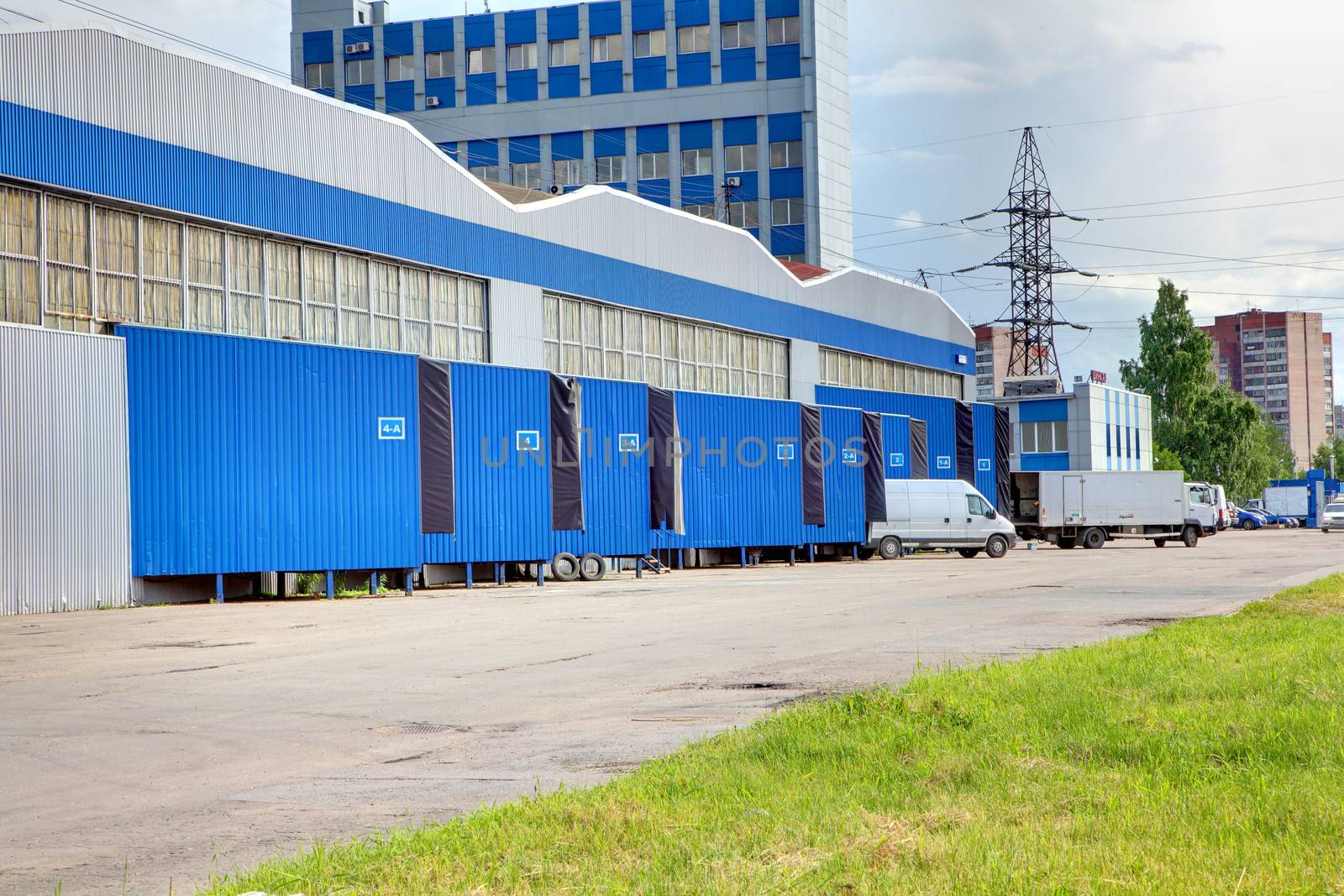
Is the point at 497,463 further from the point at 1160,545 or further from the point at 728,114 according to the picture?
the point at 728,114

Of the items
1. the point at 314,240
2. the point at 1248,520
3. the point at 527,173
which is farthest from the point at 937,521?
the point at 1248,520

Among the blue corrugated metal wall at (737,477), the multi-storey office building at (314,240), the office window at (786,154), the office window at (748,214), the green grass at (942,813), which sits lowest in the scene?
the green grass at (942,813)

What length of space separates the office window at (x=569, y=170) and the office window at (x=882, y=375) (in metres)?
26.0

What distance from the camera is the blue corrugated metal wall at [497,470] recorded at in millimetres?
27859

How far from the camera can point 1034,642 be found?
13922 millimetres

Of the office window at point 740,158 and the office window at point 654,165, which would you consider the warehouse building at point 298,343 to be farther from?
the office window at point 654,165

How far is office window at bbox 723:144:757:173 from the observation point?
7319cm

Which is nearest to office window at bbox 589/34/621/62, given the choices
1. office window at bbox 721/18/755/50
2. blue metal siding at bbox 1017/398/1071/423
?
office window at bbox 721/18/755/50

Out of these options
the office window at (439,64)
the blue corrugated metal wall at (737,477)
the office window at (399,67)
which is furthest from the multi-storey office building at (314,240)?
the office window at (399,67)

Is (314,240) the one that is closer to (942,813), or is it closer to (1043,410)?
(942,813)

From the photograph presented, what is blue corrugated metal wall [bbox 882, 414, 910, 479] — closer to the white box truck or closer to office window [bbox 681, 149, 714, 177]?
the white box truck

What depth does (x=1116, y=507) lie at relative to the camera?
4947 centimetres

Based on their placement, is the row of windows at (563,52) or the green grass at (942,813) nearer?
the green grass at (942,813)

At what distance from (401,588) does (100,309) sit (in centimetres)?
813
